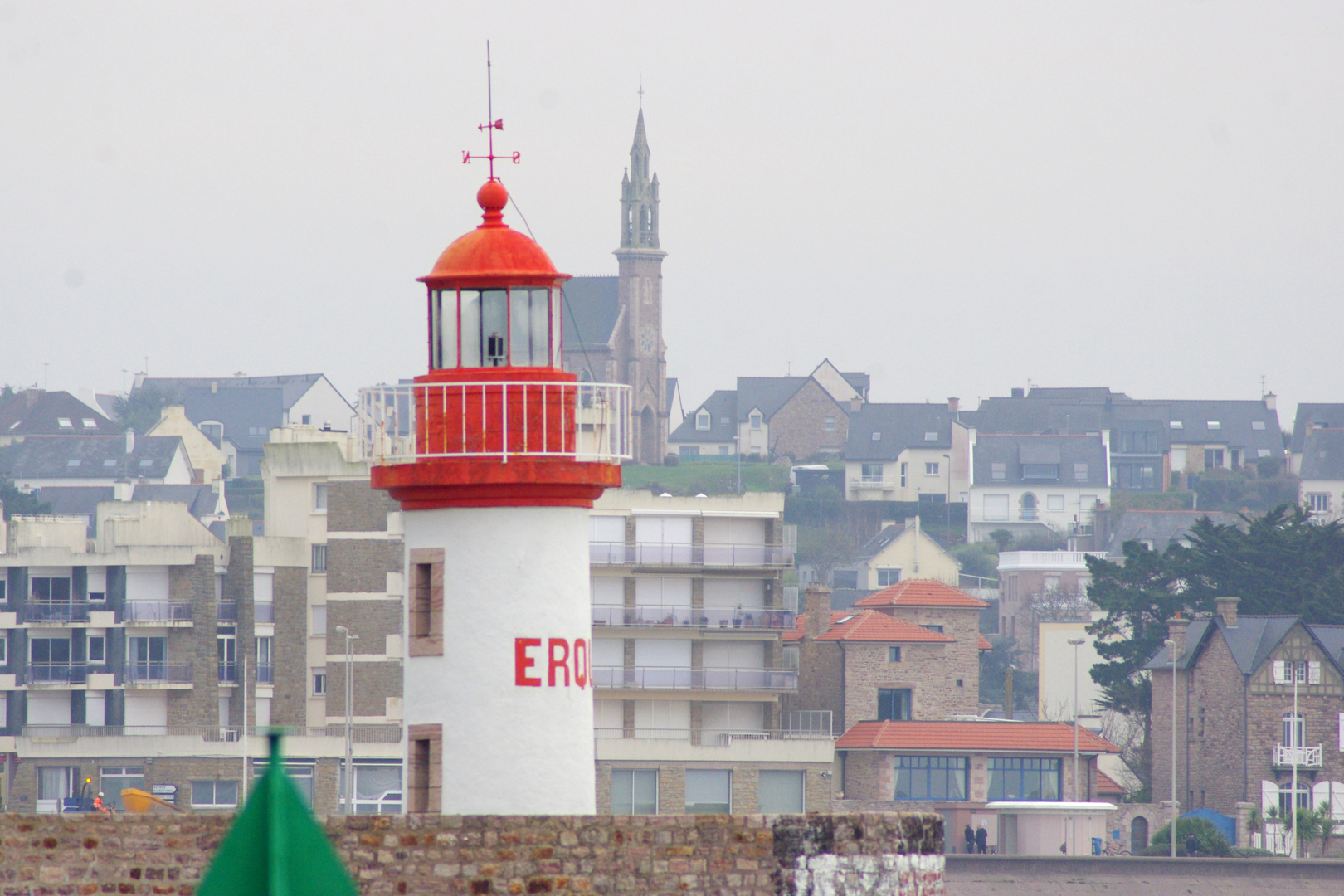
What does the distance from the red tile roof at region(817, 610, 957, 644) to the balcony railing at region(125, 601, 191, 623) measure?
2014 centimetres

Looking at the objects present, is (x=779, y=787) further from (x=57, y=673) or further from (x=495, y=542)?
(x=495, y=542)

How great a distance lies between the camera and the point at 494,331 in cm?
1489

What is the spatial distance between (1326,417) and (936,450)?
3214 centimetres

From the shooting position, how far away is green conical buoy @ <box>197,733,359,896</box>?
7.80 m

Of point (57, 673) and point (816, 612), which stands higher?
point (816, 612)

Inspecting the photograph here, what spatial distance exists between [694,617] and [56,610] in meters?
19.7

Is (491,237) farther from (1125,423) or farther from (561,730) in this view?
A: (1125,423)

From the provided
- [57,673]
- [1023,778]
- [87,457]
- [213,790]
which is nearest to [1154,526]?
[87,457]

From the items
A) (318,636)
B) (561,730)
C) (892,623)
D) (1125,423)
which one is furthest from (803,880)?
(1125,423)

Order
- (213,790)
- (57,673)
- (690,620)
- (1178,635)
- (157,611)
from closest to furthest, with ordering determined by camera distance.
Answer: (213,790) → (690,620) → (157,611) → (57,673) → (1178,635)

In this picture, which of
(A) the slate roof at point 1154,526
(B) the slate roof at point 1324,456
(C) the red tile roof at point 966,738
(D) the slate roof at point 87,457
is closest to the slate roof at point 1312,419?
(B) the slate roof at point 1324,456

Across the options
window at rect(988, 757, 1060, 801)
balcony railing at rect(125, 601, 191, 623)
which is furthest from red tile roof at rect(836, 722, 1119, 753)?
balcony railing at rect(125, 601, 191, 623)

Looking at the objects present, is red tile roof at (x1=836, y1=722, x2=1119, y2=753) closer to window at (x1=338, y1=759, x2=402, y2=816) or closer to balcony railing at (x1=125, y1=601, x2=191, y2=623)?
window at (x1=338, y1=759, x2=402, y2=816)

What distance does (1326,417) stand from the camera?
602ft
